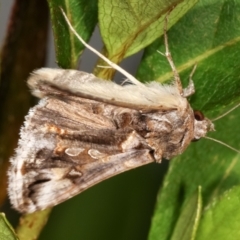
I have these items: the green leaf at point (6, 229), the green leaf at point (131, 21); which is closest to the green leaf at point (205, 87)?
the green leaf at point (131, 21)

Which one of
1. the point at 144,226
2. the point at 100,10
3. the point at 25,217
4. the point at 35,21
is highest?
the point at 100,10

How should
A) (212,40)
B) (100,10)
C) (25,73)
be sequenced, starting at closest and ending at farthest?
(100,10)
(212,40)
(25,73)

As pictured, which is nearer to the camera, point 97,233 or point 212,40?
point 212,40

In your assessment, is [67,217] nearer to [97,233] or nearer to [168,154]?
[97,233]

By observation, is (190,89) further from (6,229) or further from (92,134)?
(6,229)

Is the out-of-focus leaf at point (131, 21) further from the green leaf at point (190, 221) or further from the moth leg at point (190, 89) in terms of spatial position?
the green leaf at point (190, 221)

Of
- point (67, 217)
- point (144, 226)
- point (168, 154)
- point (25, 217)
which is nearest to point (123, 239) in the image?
point (144, 226)
